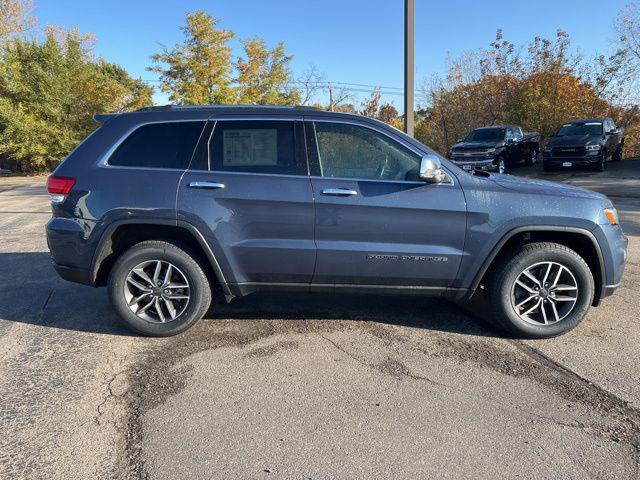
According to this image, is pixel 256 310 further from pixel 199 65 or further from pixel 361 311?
pixel 199 65

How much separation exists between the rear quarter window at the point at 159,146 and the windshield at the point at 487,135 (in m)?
17.1

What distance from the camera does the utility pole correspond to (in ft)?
26.2

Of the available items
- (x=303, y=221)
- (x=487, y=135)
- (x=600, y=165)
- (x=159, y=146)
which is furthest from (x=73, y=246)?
(x=600, y=165)

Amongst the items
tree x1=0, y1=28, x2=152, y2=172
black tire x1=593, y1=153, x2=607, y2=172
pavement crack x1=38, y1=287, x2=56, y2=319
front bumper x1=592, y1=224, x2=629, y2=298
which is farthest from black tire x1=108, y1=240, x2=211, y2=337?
tree x1=0, y1=28, x2=152, y2=172

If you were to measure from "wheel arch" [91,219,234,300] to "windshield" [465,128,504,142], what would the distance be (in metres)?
17.3

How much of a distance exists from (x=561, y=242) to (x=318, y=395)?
8.24 feet

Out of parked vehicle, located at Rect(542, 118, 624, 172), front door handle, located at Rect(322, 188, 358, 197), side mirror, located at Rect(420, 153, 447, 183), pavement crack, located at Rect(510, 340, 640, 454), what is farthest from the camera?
parked vehicle, located at Rect(542, 118, 624, 172)

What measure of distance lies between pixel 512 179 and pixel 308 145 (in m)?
1.82

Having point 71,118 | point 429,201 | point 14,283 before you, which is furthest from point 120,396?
point 71,118

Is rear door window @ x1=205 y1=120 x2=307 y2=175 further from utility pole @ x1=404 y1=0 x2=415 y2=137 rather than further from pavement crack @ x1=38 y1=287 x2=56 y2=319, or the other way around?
utility pole @ x1=404 y1=0 x2=415 y2=137

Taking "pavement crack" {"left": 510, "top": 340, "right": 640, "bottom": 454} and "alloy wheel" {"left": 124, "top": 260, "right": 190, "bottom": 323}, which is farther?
"alloy wheel" {"left": 124, "top": 260, "right": 190, "bottom": 323}

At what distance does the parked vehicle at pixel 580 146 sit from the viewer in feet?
59.8

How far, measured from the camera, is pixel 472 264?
13.2ft

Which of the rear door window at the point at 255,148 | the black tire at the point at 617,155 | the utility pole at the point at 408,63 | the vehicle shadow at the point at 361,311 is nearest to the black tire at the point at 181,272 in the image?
the vehicle shadow at the point at 361,311
